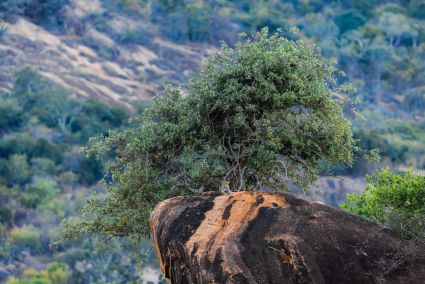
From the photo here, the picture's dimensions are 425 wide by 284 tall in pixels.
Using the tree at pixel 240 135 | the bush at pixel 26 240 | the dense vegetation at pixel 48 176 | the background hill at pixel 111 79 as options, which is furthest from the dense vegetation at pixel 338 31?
the tree at pixel 240 135

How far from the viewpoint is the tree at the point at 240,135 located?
14.8 m

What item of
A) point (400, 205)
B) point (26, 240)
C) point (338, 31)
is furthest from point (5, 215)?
point (338, 31)

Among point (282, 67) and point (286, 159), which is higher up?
point (282, 67)

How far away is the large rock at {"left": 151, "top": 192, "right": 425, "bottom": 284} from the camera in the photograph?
10.8 metres

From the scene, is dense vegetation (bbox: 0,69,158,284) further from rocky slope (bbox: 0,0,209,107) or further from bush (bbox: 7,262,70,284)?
rocky slope (bbox: 0,0,209,107)

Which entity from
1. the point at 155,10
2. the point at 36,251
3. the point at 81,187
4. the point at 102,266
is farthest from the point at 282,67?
the point at 155,10

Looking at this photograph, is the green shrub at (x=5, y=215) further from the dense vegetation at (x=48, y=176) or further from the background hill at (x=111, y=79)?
the background hill at (x=111, y=79)

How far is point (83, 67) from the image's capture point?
86.9m

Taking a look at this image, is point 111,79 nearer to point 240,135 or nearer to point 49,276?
point 49,276

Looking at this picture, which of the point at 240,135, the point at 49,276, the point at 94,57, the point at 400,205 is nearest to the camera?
the point at 400,205

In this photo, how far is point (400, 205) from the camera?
42.0 feet

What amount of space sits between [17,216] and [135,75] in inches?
1294

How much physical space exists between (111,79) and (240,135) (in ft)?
236

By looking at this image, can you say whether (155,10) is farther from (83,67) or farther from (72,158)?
(72,158)
